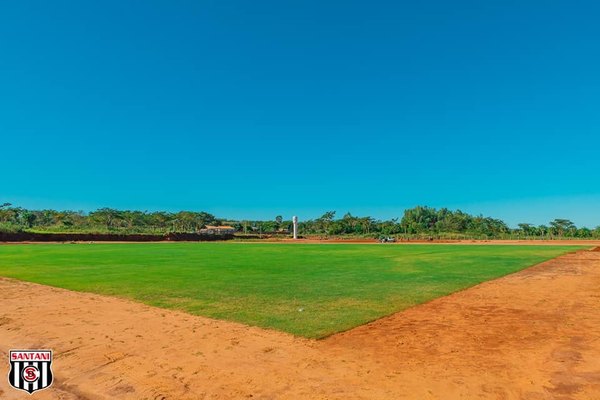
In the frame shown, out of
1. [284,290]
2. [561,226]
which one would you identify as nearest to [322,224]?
[561,226]

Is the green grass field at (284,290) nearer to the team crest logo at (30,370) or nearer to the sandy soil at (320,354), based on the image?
the sandy soil at (320,354)

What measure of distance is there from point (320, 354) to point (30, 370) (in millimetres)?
4889

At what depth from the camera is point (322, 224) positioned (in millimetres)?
146250

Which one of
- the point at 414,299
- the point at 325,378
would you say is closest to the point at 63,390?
the point at 325,378

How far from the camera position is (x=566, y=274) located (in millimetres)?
20156

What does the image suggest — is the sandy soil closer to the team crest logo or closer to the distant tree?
the team crest logo

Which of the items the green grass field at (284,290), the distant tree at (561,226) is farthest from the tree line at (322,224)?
the green grass field at (284,290)

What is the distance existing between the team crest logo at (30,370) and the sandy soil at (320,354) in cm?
17

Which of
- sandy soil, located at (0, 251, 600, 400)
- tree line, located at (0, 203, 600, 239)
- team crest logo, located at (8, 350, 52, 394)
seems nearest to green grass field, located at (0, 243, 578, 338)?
sandy soil, located at (0, 251, 600, 400)

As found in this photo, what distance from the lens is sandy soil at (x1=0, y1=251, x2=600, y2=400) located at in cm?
584

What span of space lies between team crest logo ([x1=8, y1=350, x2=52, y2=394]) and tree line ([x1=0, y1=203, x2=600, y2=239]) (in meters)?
A: 93.5

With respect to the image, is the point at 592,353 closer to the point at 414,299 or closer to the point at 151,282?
the point at 414,299

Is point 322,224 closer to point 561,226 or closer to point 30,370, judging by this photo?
point 561,226

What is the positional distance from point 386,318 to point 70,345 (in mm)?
7039
